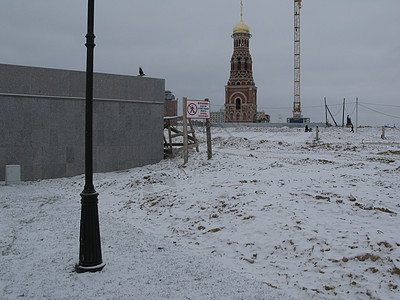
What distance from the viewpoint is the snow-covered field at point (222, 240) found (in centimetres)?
460

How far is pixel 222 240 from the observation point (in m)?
6.34

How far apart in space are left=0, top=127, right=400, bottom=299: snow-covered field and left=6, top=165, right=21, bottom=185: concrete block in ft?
4.37

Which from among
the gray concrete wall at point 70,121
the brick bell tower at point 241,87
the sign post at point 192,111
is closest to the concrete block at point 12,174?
the gray concrete wall at point 70,121

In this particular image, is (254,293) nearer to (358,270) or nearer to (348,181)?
(358,270)

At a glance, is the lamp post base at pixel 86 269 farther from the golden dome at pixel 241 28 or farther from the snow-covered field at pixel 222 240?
the golden dome at pixel 241 28

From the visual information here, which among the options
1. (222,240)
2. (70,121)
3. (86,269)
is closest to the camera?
(86,269)

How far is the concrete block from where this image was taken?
39.5 ft

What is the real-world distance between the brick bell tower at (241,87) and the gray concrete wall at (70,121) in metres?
74.9

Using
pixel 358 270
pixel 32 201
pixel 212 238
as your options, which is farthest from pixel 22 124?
pixel 358 270

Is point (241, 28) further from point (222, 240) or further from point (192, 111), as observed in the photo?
point (222, 240)

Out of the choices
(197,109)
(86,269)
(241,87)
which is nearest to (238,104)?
(241,87)

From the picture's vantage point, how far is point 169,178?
38.2 feet

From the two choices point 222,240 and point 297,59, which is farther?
point 297,59

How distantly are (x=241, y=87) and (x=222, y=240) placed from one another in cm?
8595
